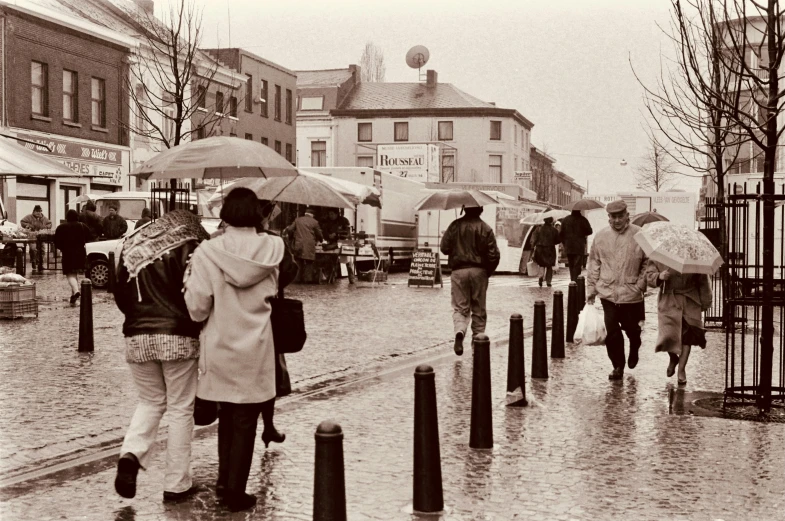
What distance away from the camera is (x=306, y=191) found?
17.5 m

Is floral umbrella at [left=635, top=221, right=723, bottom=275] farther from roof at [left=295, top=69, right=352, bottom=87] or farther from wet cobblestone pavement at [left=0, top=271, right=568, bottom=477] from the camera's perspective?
roof at [left=295, top=69, right=352, bottom=87]

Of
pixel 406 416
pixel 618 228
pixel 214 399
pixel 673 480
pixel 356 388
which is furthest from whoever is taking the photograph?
pixel 618 228

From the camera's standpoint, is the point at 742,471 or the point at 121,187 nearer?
the point at 742,471

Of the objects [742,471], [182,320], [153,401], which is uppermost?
[182,320]

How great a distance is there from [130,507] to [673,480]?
319 cm

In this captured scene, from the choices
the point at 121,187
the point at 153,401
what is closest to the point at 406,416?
the point at 153,401

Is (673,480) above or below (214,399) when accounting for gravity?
below

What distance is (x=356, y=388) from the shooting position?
1008cm

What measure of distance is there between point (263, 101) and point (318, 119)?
922 inches

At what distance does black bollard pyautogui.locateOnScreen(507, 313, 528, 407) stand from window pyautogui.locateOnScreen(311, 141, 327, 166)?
233 ft

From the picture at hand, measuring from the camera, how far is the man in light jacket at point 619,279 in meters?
10.6

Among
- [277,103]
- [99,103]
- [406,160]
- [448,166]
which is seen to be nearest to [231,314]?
[99,103]

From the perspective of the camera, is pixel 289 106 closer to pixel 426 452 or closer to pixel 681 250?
pixel 681 250

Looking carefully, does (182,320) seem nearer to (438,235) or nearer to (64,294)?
(64,294)
